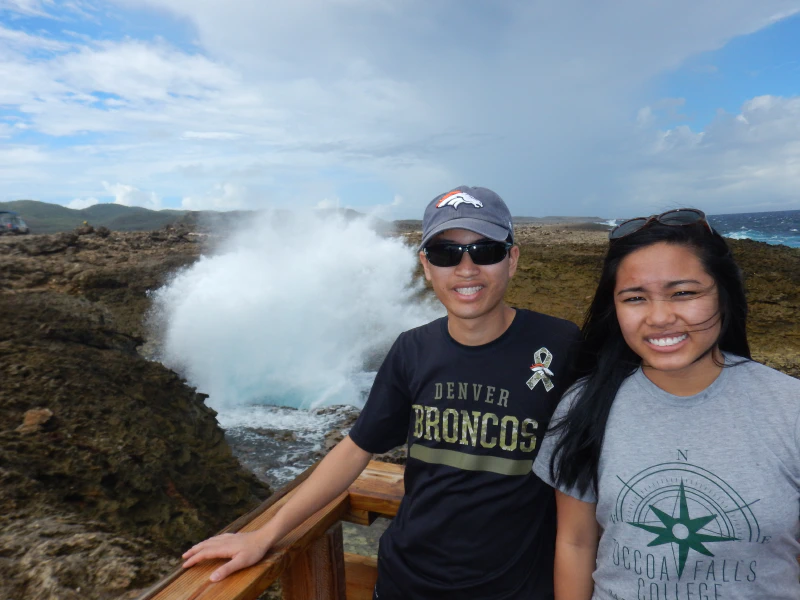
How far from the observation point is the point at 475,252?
5.40ft

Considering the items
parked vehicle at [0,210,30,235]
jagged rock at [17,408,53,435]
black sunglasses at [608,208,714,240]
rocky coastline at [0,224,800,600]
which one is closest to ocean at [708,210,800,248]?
black sunglasses at [608,208,714,240]

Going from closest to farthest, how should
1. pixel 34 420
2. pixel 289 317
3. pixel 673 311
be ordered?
pixel 673 311 → pixel 34 420 → pixel 289 317

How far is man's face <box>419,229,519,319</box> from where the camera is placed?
63.7 inches

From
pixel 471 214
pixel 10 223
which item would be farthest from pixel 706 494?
pixel 10 223

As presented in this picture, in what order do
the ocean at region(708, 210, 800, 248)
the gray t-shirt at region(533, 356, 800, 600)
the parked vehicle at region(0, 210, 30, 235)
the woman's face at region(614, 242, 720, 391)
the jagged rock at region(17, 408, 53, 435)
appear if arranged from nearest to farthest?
the gray t-shirt at region(533, 356, 800, 600)
the woman's face at region(614, 242, 720, 391)
the jagged rock at region(17, 408, 53, 435)
the parked vehicle at region(0, 210, 30, 235)
the ocean at region(708, 210, 800, 248)

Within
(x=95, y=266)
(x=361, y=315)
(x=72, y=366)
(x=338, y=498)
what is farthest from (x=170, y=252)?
(x=338, y=498)

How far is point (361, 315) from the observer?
43.7 ft

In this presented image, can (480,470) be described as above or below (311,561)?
above

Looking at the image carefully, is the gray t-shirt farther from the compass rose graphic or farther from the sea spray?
the sea spray

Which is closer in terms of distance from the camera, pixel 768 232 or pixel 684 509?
pixel 684 509

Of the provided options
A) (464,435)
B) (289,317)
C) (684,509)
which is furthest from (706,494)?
(289,317)

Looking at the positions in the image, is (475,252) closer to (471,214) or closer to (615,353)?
(471,214)

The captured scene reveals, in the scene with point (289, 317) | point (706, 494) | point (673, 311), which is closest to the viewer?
point (706, 494)

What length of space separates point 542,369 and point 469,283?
0.34 metres
